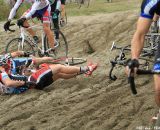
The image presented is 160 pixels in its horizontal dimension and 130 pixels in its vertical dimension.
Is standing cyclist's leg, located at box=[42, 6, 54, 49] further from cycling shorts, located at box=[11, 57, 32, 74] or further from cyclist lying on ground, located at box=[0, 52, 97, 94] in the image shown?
cyclist lying on ground, located at box=[0, 52, 97, 94]

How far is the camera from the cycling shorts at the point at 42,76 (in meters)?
8.87

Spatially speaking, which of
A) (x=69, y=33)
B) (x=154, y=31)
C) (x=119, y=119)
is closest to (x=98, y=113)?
(x=119, y=119)

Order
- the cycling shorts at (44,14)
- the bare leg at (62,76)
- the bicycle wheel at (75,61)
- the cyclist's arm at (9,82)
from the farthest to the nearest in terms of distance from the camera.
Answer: the cycling shorts at (44,14), the bicycle wheel at (75,61), the bare leg at (62,76), the cyclist's arm at (9,82)

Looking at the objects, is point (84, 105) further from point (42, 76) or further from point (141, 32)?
point (141, 32)

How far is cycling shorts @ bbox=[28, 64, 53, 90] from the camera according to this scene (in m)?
8.87

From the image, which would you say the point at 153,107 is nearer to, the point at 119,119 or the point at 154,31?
the point at 119,119

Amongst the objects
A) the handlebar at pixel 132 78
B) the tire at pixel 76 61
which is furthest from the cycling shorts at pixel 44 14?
the handlebar at pixel 132 78

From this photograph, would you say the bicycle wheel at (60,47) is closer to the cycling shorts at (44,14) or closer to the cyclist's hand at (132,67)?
the cycling shorts at (44,14)

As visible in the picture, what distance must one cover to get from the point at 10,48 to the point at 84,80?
313 cm

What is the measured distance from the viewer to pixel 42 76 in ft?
29.1

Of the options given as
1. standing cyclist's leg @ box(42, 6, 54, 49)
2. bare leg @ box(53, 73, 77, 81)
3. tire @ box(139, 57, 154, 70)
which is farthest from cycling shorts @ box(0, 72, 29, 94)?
standing cyclist's leg @ box(42, 6, 54, 49)

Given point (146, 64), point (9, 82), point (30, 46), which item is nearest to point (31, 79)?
point (9, 82)

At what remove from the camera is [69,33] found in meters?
15.9

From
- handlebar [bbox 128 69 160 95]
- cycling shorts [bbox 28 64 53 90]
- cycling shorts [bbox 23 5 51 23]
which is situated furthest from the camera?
cycling shorts [bbox 23 5 51 23]
